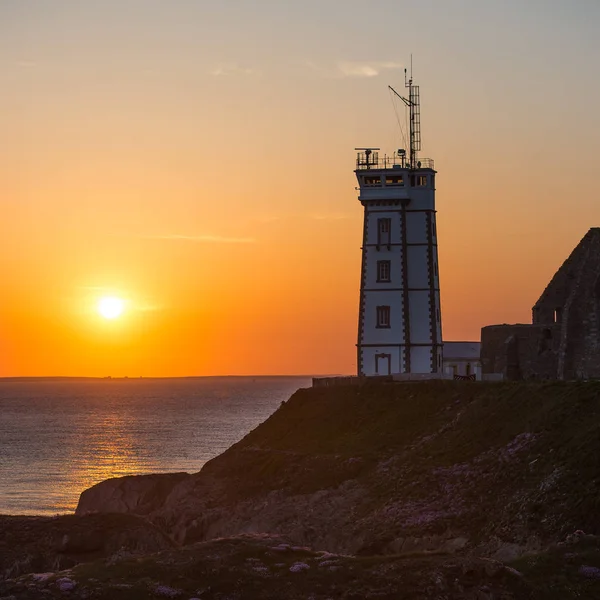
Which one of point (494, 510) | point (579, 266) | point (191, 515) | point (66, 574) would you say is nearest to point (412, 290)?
point (579, 266)

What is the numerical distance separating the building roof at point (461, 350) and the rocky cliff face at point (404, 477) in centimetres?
1710

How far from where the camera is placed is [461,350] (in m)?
103

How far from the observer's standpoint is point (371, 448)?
74.6 metres

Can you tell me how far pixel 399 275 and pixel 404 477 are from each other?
3114 centimetres

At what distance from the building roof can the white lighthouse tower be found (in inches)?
254

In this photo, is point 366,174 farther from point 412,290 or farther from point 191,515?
point 191,515

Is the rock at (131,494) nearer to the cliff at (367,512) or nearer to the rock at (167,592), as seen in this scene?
the cliff at (367,512)

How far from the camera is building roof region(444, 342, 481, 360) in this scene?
332 ft

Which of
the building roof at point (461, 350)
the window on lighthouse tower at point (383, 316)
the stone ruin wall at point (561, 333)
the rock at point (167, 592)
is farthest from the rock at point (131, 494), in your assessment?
the rock at point (167, 592)

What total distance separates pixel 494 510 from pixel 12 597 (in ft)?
77.1

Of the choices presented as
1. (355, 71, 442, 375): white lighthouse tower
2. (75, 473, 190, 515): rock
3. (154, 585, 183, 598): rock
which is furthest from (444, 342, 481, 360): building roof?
(154, 585, 183, 598): rock

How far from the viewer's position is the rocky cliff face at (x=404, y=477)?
182 ft

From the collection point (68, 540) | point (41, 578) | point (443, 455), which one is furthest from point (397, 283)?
point (41, 578)

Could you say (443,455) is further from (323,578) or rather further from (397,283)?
(397,283)
